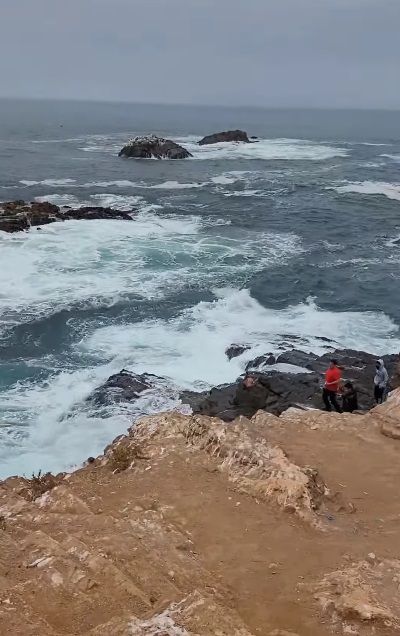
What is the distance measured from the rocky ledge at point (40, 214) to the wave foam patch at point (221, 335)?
15.8 meters

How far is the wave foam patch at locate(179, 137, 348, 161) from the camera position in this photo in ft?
253

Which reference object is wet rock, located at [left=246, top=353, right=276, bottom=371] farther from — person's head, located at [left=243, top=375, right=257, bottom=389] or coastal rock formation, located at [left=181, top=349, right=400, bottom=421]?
person's head, located at [left=243, top=375, right=257, bottom=389]

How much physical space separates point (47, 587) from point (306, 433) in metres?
6.26

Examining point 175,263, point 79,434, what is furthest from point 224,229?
point 79,434

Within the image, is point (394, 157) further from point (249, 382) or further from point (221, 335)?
point (249, 382)

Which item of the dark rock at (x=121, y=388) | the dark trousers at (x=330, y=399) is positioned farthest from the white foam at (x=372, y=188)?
the dark trousers at (x=330, y=399)

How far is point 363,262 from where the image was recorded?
33594mm

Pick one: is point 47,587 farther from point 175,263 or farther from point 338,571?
point 175,263

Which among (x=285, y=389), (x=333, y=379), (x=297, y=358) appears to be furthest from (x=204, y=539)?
(x=297, y=358)

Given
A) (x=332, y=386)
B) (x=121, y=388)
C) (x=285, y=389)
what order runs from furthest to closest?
(x=121, y=388)
(x=285, y=389)
(x=332, y=386)

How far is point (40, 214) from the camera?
129ft

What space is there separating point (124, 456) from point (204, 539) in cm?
233

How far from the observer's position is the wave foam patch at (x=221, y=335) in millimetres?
20375

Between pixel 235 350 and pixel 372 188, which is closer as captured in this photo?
pixel 235 350
